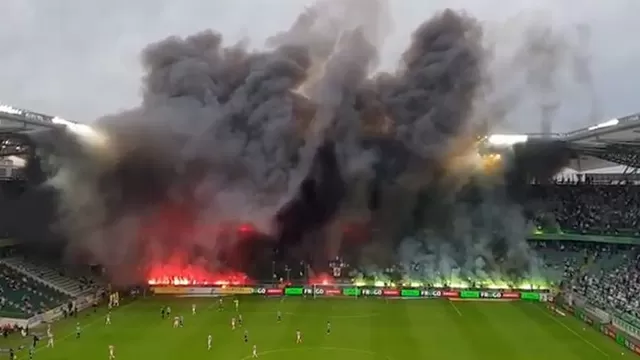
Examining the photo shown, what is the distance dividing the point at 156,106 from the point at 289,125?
39.9ft

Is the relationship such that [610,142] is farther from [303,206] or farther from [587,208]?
[303,206]

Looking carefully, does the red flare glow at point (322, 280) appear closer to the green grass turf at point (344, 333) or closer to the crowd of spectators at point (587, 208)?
the green grass turf at point (344, 333)

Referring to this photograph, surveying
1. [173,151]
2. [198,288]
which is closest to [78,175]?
[173,151]

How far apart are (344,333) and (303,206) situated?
1153 inches

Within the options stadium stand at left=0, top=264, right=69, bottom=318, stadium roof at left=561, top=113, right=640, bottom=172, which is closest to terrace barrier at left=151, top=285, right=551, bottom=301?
stadium stand at left=0, top=264, right=69, bottom=318

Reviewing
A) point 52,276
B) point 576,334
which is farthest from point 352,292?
point 52,276

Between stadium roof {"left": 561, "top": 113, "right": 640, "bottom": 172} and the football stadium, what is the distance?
1.24ft

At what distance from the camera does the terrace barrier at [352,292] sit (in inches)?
2378

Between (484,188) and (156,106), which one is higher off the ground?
(156,106)

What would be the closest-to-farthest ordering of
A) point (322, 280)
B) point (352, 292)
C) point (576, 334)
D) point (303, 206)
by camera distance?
point (576, 334) → point (352, 292) → point (322, 280) → point (303, 206)

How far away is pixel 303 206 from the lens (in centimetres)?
7256

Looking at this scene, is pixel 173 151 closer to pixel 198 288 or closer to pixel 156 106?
pixel 156 106

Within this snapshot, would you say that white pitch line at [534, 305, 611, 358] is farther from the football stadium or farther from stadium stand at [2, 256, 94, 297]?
stadium stand at [2, 256, 94, 297]

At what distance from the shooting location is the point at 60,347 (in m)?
40.5
